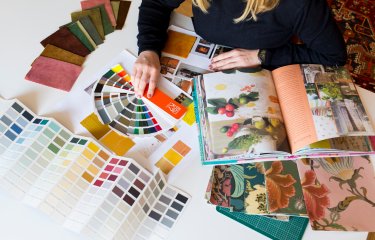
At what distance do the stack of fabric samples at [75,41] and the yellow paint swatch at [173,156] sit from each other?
29 cm

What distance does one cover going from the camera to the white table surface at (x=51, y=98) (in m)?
0.71

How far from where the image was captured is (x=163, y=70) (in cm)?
88

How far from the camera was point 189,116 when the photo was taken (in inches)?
32.2

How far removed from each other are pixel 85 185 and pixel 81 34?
0.40 meters

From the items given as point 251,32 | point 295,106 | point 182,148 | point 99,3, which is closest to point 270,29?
point 251,32

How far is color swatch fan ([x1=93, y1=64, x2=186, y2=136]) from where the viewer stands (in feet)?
2.63

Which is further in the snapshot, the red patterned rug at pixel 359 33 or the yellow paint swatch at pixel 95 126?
the red patterned rug at pixel 359 33

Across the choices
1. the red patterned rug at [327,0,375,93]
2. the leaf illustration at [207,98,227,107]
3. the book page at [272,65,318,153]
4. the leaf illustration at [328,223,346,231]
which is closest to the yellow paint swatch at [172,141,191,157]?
the leaf illustration at [207,98,227,107]

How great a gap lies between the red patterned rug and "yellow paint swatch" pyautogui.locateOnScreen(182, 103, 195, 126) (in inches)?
34.9

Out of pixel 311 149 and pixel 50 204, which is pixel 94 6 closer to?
pixel 50 204

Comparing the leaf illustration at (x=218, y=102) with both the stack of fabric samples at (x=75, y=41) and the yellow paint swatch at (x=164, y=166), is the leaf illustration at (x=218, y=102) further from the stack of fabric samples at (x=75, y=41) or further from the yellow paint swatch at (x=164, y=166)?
the stack of fabric samples at (x=75, y=41)

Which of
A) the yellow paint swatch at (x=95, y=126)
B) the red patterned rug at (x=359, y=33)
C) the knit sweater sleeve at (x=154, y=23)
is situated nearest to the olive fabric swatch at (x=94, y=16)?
the knit sweater sleeve at (x=154, y=23)

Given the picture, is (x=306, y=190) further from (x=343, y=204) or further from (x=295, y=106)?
(x=295, y=106)

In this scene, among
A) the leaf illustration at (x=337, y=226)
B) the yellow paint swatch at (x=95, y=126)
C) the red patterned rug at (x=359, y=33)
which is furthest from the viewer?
the red patterned rug at (x=359, y=33)
